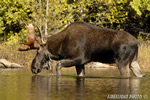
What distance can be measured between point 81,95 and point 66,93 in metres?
0.55

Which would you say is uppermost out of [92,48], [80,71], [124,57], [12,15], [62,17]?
[12,15]

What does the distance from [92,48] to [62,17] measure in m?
14.9

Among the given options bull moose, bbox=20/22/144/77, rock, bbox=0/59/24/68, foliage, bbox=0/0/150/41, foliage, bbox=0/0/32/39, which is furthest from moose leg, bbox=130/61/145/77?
foliage, bbox=0/0/32/39

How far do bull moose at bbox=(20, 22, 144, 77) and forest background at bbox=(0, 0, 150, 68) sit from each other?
8931 mm

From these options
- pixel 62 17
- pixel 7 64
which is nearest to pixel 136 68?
pixel 7 64

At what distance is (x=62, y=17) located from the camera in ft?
100

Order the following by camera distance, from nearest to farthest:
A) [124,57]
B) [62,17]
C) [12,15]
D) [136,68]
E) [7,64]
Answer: [124,57], [136,68], [7,64], [12,15], [62,17]

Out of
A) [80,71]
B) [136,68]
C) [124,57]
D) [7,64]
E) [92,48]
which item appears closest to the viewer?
[124,57]

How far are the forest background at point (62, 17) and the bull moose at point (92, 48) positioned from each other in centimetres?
893

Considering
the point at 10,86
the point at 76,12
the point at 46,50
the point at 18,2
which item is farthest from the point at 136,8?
the point at 10,86

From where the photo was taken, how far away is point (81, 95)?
32.5 ft

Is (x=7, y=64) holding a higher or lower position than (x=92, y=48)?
lower

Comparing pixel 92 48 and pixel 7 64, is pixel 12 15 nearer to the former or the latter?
pixel 7 64

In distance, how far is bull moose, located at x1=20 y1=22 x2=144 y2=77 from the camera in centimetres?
1548
